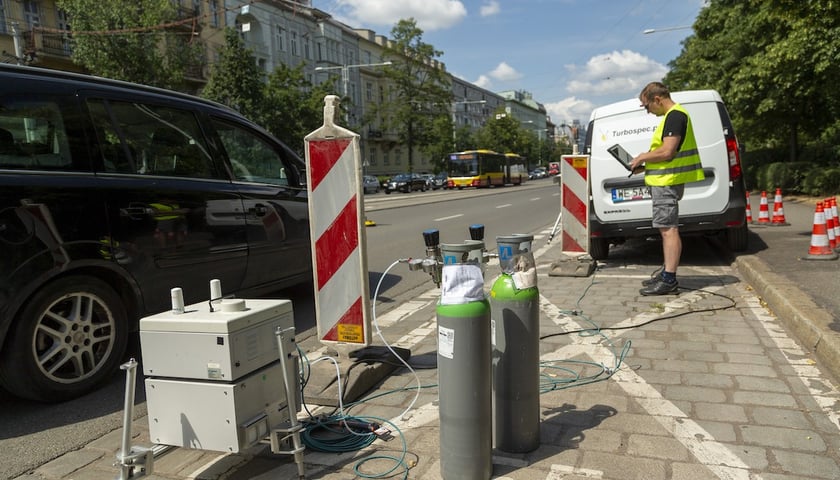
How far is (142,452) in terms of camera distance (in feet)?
8.01

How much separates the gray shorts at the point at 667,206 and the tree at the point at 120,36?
21566 mm

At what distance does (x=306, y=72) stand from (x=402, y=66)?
1119 centimetres

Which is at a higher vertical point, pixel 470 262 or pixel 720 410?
pixel 470 262

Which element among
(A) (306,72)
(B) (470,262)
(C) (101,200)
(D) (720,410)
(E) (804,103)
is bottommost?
(D) (720,410)

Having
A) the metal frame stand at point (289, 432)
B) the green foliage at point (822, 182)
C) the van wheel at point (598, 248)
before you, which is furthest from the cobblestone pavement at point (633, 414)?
the green foliage at point (822, 182)

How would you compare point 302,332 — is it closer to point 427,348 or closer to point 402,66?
point 427,348

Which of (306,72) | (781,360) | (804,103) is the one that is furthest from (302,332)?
(306,72)

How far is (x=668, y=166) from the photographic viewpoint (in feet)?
18.7

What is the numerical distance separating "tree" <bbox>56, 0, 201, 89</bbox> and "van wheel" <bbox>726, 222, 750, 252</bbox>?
2122 centimetres

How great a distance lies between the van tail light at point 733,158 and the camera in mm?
7105

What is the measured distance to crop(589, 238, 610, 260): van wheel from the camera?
26.9ft

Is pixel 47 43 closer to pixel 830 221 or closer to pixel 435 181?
pixel 830 221

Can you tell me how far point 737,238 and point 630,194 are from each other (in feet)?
5.28

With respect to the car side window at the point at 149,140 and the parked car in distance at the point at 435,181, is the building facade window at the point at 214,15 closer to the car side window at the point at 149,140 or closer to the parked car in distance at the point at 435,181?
the parked car in distance at the point at 435,181
